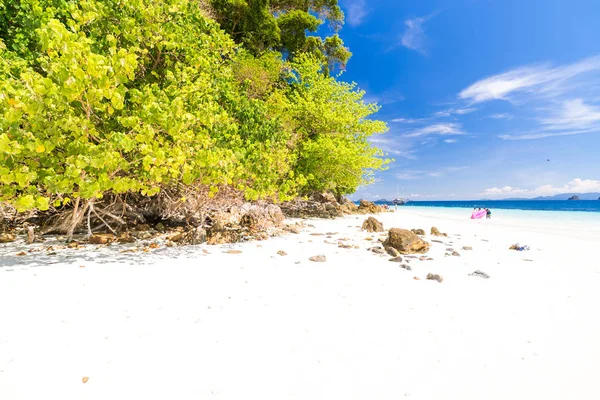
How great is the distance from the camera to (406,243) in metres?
7.12

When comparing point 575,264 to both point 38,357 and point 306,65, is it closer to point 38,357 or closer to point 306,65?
point 38,357

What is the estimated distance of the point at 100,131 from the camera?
241 inches

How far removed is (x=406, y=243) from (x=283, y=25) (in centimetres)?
1927

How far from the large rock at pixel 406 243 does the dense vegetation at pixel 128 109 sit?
3117 mm

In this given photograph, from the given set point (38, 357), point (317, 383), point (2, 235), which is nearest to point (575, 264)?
point (317, 383)

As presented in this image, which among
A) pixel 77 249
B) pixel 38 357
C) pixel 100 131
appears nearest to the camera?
pixel 38 357

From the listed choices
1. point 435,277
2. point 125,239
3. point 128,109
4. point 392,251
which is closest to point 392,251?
point 392,251

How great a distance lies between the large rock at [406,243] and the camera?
7082mm

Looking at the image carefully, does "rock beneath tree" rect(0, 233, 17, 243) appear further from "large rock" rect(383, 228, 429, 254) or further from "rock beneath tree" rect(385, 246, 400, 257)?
"large rock" rect(383, 228, 429, 254)

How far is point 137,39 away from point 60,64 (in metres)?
3.50

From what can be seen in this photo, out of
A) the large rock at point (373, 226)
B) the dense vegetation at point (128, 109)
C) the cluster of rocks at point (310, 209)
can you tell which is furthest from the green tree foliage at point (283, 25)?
the large rock at point (373, 226)

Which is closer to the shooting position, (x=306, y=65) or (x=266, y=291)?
(x=266, y=291)

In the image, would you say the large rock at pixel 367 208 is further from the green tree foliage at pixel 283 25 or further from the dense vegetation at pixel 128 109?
the green tree foliage at pixel 283 25

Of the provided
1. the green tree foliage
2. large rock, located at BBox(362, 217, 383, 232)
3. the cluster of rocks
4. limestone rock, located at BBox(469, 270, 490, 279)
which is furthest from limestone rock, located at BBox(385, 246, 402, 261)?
the green tree foliage
